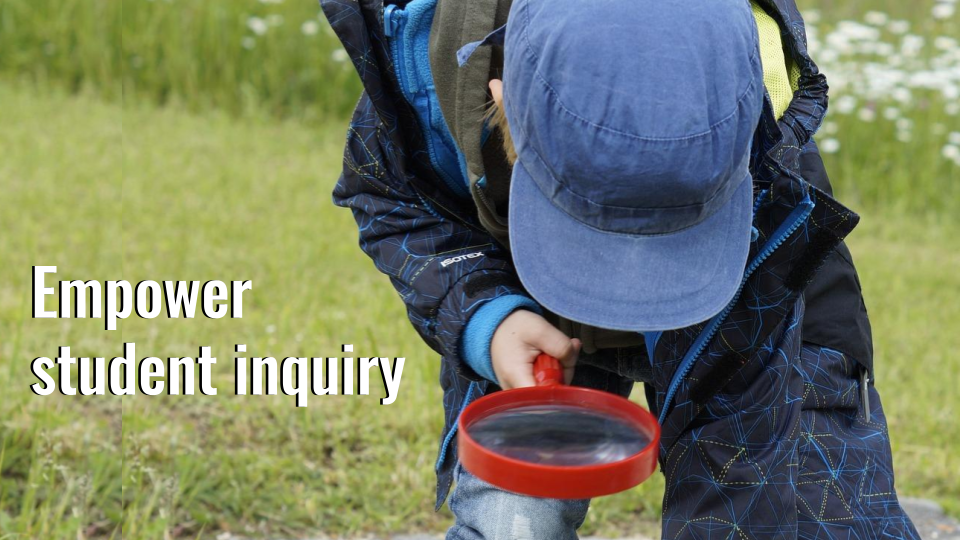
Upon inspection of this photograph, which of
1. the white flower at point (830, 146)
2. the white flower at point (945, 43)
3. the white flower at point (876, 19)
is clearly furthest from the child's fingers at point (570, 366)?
the white flower at point (876, 19)

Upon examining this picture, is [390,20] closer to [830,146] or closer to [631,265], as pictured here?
[631,265]

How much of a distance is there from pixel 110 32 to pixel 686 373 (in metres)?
4.75

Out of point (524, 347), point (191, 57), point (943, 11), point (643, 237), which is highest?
point (643, 237)

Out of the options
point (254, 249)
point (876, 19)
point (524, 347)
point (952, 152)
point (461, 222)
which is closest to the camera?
point (524, 347)

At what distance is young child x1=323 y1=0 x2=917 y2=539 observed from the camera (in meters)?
1.30

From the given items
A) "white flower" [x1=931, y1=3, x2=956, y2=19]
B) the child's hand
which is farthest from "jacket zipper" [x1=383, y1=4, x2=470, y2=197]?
"white flower" [x1=931, y1=3, x2=956, y2=19]

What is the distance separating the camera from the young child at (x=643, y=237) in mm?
1299

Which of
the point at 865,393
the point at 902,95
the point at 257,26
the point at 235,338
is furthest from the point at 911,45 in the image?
the point at 865,393

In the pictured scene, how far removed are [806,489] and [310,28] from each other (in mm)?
4370

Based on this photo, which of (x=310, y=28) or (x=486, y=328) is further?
(x=310, y=28)

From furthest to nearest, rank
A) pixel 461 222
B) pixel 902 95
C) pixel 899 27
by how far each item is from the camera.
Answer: pixel 899 27 < pixel 902 95 < pixel 461 222

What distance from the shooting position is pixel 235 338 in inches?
128

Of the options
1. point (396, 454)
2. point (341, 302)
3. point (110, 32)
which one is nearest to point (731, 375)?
point (396, 454)

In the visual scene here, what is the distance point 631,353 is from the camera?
5.82 ft
